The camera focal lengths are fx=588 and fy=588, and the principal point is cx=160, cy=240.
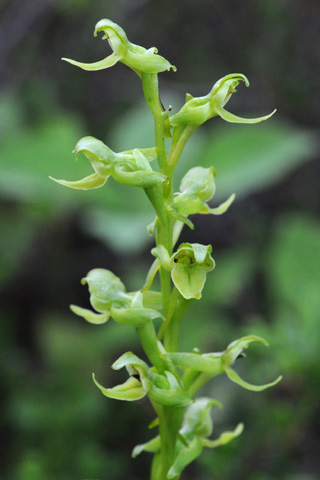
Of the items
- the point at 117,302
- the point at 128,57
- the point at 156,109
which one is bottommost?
the point at 117,302

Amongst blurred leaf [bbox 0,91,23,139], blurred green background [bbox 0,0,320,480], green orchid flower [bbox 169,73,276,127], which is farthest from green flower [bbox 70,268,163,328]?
blurred leaf [bbox 0,91,23,139]

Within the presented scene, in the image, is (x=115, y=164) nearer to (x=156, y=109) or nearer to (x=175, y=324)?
(x=156, y=109)

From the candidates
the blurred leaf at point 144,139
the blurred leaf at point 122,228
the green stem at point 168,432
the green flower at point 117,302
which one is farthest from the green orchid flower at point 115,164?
the blurred leaf at point 144,139

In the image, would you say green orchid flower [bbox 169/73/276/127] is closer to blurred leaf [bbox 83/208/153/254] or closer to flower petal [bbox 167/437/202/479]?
flower petal [bbox 167/437/202/479]

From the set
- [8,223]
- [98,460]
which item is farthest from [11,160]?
[98,460]

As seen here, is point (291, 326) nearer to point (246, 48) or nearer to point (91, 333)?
point (91, 333)

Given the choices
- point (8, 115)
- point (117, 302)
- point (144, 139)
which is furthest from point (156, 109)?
point (8, 115)

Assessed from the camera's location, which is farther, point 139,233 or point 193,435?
point 139,233
